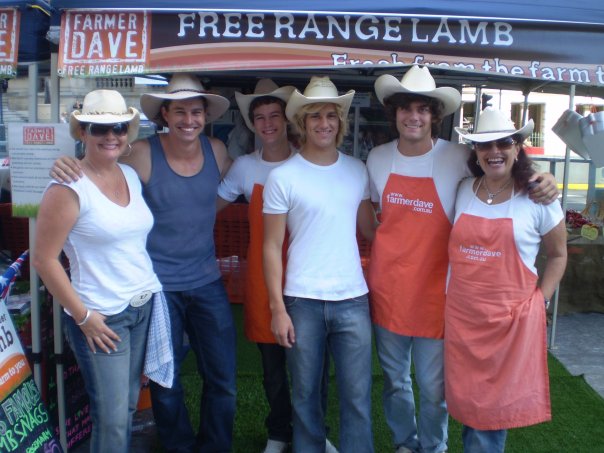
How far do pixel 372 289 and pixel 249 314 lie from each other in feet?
2.08

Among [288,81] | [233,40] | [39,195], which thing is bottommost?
[39,195]

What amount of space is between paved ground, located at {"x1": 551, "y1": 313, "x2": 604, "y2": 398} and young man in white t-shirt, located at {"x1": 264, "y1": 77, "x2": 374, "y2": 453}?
2.44 meters

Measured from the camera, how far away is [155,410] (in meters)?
3.05

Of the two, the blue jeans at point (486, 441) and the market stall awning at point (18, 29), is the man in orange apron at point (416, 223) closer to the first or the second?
the blue jeans at point (486, 441)

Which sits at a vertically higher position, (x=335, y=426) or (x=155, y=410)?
(x=155, y=410)

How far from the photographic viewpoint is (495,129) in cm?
260

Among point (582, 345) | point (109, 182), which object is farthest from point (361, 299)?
point (582, 345)

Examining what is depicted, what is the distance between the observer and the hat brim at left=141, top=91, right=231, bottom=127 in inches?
111

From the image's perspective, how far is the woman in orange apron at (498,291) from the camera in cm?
254

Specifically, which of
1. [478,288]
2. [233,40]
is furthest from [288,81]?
[478,288]

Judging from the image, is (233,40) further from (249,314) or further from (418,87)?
(249,314)

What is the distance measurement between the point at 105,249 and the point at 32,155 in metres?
0.70

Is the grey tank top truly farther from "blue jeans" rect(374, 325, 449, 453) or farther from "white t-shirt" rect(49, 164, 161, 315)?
"blue jeans" rect(374, 325, 449, 453)

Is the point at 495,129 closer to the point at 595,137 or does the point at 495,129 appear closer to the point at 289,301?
the point at 289,301
